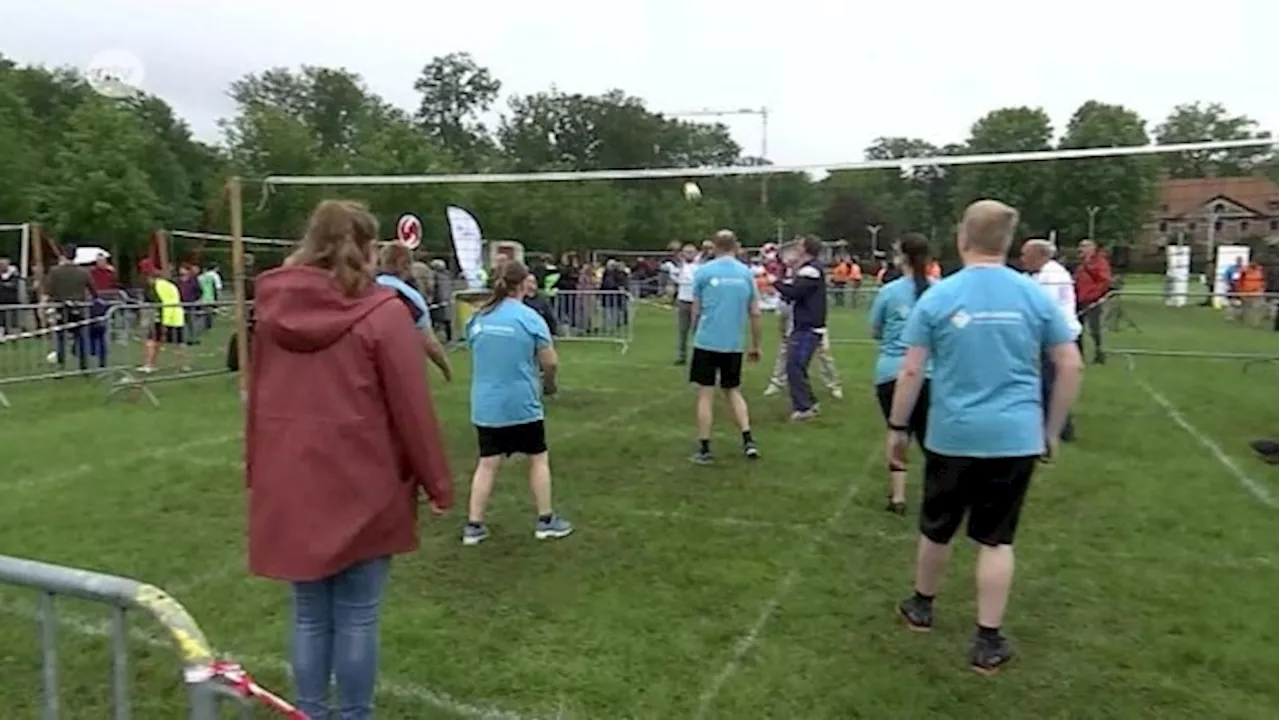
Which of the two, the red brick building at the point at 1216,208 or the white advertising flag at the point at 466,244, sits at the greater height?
the red brick building at the point at 1216,208

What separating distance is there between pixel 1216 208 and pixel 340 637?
100m

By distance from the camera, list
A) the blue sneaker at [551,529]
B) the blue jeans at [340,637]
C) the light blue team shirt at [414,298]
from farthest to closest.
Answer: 1. the light blue team shirt at [414,298]
2. the blue sneaker at [551,529]
3. the blue jeans at [340,637]

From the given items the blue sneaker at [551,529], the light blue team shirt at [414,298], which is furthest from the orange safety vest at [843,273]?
the blue sneaker at [551,529]

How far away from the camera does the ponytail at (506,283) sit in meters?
6.53

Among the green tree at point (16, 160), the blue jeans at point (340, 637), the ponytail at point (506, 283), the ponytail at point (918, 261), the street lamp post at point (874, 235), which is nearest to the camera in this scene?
the blue jeans at point (340, 637)

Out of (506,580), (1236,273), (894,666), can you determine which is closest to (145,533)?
(506,580)

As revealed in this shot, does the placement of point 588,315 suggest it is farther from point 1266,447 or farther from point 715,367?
point 1266,447

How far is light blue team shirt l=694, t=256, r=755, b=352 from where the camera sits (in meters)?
8.87

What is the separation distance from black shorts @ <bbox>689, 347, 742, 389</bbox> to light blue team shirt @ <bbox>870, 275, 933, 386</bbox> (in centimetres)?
174

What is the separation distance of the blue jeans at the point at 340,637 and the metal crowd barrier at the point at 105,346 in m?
9.68

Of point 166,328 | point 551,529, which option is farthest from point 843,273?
point 551,529

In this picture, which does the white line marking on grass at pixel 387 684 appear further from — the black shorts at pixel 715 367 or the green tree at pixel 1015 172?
Answer: the green tree at pixel 1015 172

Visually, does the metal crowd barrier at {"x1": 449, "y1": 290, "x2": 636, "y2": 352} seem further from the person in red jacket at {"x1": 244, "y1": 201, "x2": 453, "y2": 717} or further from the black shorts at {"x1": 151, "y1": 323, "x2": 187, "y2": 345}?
the person in red jacket at {"x1": 244, "y1": 201, "x2": 453, "y2": 717}

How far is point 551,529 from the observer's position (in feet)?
22.5
